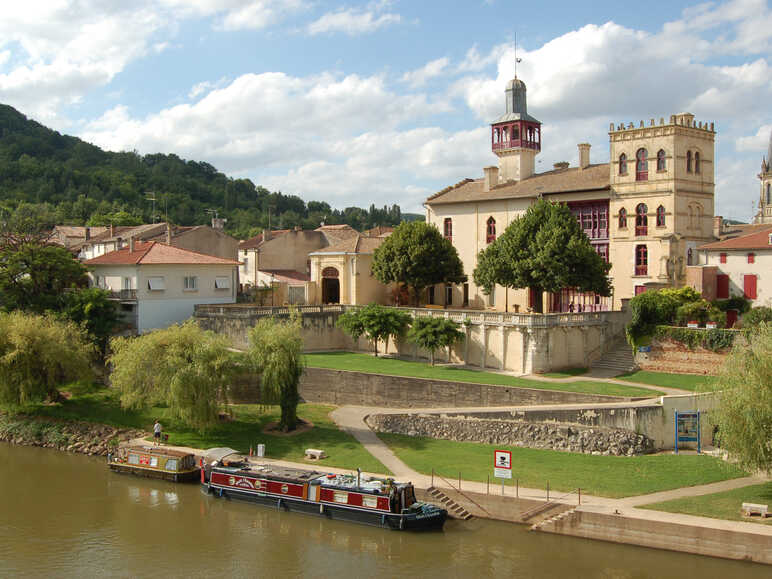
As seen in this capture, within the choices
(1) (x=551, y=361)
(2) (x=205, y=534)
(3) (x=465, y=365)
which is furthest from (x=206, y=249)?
→ (2) (x=205, y=534)

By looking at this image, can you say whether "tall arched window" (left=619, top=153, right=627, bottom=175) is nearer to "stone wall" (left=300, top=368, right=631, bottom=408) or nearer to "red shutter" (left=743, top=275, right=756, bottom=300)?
"red shutter" (left=743, top=275, right=756, bottom=300)

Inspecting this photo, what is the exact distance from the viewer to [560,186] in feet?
190

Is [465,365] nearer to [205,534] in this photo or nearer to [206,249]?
[205,534]

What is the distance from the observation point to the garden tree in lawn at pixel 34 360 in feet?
141

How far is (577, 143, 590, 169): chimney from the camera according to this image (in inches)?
2340

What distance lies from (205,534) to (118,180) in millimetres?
124117

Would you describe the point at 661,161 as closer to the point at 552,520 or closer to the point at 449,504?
the point at 552,520

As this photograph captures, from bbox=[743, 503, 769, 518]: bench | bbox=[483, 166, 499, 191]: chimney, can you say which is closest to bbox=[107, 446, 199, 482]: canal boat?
bbox=[743, 503, 769, 518]: bench

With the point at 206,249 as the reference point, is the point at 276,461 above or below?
below

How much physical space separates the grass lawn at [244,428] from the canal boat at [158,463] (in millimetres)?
2694

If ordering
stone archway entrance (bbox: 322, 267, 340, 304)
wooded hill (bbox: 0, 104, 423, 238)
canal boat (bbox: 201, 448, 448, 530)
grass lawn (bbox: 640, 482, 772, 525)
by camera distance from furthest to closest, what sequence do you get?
wooded hill (bbox: 0, 104, 423, 238), stone archway entrance (bbox: 322, 267, 340, 304), canal boat (bbox: 201, 448, 448, 530), grass lawn (bbox: 640, 482, 772, 525)

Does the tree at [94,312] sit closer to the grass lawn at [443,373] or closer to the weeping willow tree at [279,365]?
the grass lawn at [443,373]

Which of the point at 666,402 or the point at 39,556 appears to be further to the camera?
the point at 666,402

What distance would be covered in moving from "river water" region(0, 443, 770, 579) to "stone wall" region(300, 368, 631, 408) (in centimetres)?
1113
